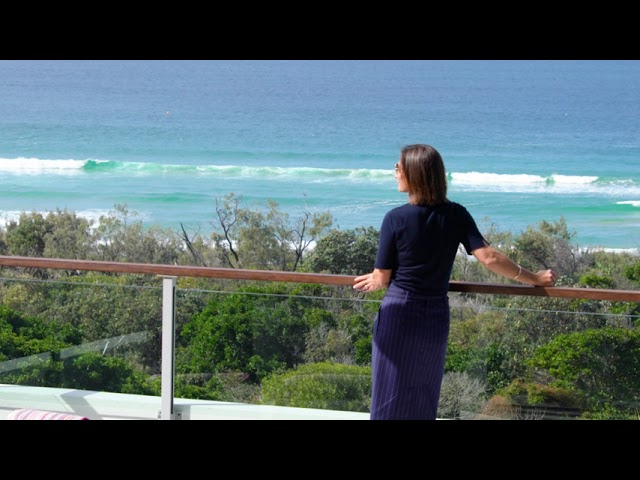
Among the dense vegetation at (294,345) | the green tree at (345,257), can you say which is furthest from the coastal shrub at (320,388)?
the green tree at (345,257)

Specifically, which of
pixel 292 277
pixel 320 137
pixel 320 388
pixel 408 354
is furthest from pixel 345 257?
pixel 320 137

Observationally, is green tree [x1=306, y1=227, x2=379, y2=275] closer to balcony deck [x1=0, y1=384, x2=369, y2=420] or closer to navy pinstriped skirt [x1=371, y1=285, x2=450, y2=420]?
balcony deck [x1=0, y1=384, x2=369, y2=420]

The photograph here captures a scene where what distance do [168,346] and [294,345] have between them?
1.87 ft

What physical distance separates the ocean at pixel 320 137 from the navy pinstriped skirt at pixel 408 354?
55.2 ft

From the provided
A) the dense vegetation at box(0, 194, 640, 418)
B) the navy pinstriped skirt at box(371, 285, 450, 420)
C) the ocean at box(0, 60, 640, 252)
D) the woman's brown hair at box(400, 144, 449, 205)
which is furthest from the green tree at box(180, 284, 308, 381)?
the ocean at box(0, 60, 640, 252)

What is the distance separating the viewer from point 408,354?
10.2 feet

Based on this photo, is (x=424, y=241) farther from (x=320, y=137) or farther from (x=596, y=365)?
(x=320, y=137)

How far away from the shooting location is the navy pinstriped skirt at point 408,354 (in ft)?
10.1

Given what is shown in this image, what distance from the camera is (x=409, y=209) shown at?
9.82 ft

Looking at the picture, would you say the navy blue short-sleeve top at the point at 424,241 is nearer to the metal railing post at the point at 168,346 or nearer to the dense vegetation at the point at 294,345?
the dense vegetation at the point at 294,345

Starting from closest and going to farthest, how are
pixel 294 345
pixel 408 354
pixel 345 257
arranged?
pixel 408 354 < pixel 294 345 < pixel 345 257

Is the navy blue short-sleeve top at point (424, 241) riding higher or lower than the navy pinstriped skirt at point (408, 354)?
higher

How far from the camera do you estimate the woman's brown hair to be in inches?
116
